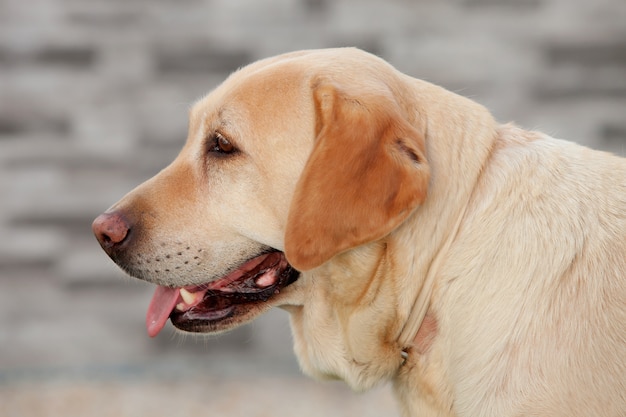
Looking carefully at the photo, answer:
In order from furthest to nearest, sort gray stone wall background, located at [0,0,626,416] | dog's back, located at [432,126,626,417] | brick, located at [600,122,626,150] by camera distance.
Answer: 1. brick, located at [600,122,626,150]
2. gray stone wall background, located at [0,0,626,416]
3. dog's back, located at [432,126,626,417]

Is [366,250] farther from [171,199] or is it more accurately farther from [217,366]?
[217,366]

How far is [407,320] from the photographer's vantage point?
2197 mm

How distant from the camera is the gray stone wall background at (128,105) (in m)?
4.82

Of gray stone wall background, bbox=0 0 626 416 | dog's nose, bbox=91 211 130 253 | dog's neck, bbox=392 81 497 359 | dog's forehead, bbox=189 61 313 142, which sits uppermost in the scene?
dog's forehead, bbox=189 61 313 142

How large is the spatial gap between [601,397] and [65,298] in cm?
367

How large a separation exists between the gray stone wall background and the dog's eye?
2.53m

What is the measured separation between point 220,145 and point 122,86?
8.88ft

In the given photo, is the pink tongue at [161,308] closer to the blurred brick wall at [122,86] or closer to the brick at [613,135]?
the blurred brick wall at [122,86]

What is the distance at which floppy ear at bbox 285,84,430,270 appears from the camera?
2.02 metres

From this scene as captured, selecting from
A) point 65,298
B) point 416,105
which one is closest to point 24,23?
point 65,298

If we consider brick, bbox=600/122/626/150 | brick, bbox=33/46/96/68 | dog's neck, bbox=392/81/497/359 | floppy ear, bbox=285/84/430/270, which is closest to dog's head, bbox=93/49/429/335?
floppy ear, bbox=285/84/430/270

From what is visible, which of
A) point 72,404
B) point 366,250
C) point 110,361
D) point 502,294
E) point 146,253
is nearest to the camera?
point 502,294

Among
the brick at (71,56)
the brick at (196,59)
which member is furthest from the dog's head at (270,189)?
Result: the brick at (71,56)

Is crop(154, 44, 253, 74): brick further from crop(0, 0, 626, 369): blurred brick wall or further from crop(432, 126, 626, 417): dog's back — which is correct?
crop(432, 126, 626, 417): dog's back
